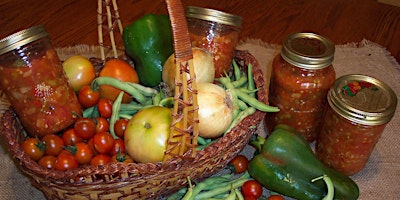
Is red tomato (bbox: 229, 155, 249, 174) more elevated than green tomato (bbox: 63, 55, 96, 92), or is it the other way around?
green tomato (bbox: 63, 55, 96, 92)

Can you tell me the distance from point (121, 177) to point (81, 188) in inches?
3.1

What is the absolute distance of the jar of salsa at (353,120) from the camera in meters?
0.97

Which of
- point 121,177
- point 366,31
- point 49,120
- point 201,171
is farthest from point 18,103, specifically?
point 366,31

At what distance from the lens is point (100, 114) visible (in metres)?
1.03

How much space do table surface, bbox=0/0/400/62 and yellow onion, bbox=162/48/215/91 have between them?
48 centimetres

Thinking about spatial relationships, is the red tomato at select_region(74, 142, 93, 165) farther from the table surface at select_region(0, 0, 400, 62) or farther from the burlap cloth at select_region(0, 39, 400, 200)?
the table surface at select_region(0, 0, 400, 62)

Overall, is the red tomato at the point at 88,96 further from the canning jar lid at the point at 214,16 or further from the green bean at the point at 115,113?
the canning jar lid at the point at 214,16

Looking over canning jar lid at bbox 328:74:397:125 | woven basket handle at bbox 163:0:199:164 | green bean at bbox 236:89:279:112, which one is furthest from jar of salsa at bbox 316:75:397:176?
woven basket handle at bbox 163:0:199:164

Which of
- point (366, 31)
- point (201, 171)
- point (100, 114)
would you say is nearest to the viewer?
point (201, 171)

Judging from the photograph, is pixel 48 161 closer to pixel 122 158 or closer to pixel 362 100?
pixel 122 158

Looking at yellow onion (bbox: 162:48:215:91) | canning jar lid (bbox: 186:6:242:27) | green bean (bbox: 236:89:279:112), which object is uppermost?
canning jar lid (bbox: 186:6:242:27)

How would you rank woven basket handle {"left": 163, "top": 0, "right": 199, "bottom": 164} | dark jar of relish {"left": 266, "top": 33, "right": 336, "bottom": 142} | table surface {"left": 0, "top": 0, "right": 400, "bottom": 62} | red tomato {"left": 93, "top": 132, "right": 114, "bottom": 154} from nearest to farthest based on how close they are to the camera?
woven basket handle {"left": 163, "top": 0, "right": 199, "bottom": 164}
red tomato {"left": 93, "top": 132, "right": 114, "bottom": 154}
dark jar of relish {"left": 266, "top": 33, "right": 336, "bottom": 142}
table surface {"left": 0, "top": 0, "right": 400, "bottom": 62}

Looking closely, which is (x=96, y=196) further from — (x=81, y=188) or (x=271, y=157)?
(x=271, y=157)

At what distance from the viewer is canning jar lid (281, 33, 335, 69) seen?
103 centimetres
